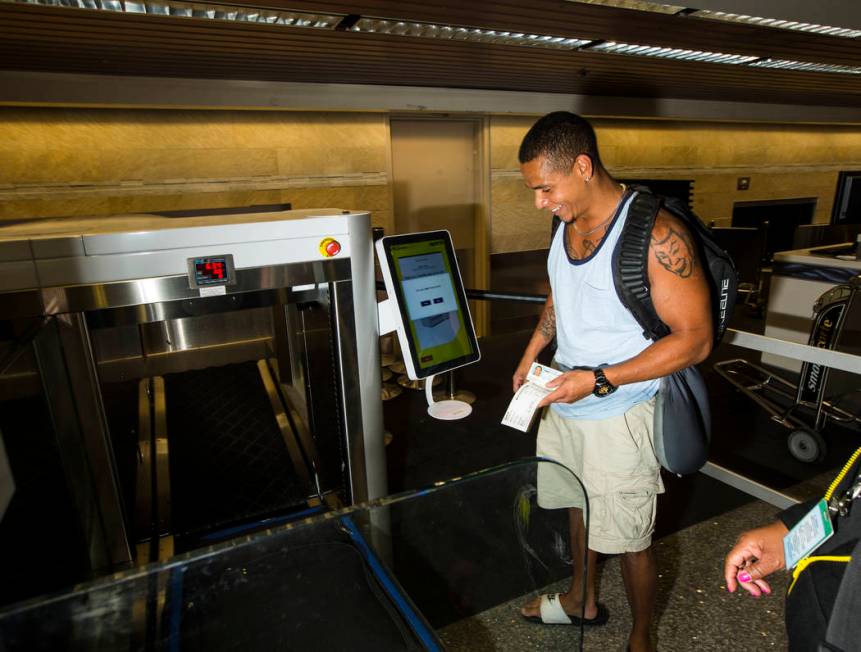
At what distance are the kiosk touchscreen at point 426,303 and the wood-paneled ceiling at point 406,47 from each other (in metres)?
1.52

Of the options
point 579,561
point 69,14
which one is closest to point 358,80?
point 69,14

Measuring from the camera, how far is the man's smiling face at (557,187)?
5.27 feet

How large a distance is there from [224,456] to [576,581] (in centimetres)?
206

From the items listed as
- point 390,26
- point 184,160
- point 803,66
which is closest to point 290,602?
point 390,26

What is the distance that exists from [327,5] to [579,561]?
2.78m

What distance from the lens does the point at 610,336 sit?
164cm

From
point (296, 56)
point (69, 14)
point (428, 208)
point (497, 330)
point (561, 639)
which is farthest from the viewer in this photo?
point (497, 330)

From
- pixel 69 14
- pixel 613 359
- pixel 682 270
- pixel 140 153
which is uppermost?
pixel 69 14

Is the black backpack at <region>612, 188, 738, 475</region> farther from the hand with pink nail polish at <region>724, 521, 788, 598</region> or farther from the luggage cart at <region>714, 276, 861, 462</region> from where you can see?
the luggage cart at <region>714, 276, 861, 462</region>

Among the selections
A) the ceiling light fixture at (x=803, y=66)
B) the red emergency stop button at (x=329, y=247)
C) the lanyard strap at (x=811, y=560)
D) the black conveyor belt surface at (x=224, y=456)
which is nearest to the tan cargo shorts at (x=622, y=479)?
the lanyard strap at (x=811, y=560)

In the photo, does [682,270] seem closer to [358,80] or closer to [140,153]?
[358,80]

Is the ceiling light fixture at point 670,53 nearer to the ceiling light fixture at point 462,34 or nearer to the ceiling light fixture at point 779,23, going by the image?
the ceiling light fixture at point 462,34

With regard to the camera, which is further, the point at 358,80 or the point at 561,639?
the point at 358,80

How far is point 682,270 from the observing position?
1.47 metres
